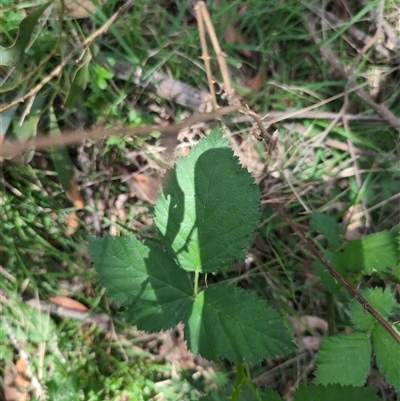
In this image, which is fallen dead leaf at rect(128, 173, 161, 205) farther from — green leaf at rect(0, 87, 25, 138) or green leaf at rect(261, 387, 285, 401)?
green leaf at rect(261, 387, 285, 401)

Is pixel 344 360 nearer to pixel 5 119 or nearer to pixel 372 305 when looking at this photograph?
pixel 372 305

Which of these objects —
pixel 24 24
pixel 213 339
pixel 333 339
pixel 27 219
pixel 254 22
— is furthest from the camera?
pixel 254 22

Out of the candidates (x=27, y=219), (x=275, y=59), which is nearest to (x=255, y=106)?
(x=275, y=59)

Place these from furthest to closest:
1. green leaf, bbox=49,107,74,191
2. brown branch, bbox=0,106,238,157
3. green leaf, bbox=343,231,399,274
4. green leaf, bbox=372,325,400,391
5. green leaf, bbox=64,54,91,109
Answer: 1. green leaf, bbox=49,107,74,191
2. green leaf, bbox=64,54,91,109
3. green leaf, bbox=343,231,399,274
4. green leaf, bbox=372,325,400,391
5. brown branch, bbox=0,106,238,157

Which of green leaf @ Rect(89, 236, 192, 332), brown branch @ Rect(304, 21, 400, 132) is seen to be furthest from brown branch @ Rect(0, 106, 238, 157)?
brown branch @ Rect(304, 21, 400, 132)

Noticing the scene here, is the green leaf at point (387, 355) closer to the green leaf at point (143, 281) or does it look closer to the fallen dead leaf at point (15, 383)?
the green leaf at point (143, 281)

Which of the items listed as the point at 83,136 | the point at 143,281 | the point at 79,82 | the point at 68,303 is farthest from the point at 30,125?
the point at 83,136

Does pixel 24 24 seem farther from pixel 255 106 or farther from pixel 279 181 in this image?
pixel 279 181
